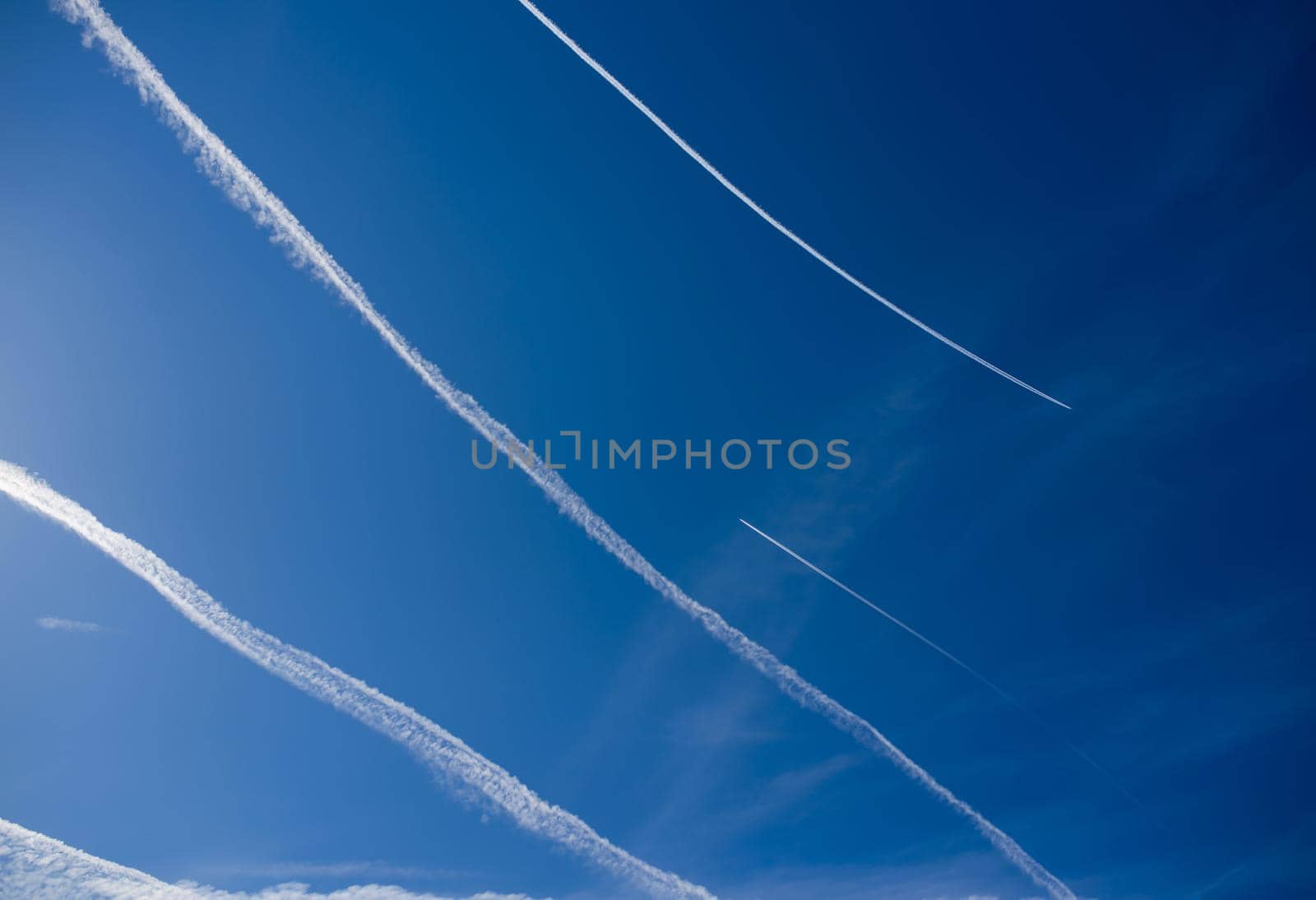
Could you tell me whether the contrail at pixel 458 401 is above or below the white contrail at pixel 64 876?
above

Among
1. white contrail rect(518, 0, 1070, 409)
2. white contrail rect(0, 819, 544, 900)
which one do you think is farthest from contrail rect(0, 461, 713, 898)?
white contrail rect(518, 0, 1070, 409)

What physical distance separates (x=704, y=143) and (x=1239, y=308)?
7.37 meters

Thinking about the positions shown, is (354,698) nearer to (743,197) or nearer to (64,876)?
(64,876)

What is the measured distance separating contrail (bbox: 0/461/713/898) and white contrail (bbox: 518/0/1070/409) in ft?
24.9

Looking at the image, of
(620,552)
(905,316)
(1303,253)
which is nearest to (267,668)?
(620,552)

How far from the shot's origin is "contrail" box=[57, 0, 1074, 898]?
25.3ft

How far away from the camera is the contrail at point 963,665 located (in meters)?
9.18

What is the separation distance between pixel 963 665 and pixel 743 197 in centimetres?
683

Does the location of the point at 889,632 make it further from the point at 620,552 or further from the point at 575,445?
the point at 575,445

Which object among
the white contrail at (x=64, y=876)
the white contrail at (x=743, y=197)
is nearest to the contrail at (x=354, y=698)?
the white contrail at (x=64, y=876)

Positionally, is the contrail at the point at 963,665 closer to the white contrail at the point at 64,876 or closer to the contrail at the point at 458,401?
the contrail at the point at 458,401

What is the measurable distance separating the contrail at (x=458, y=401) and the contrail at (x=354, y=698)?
9.81 feet

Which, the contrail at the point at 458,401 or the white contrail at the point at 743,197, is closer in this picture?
the contrail at the point at 458,401

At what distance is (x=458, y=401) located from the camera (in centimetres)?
855
